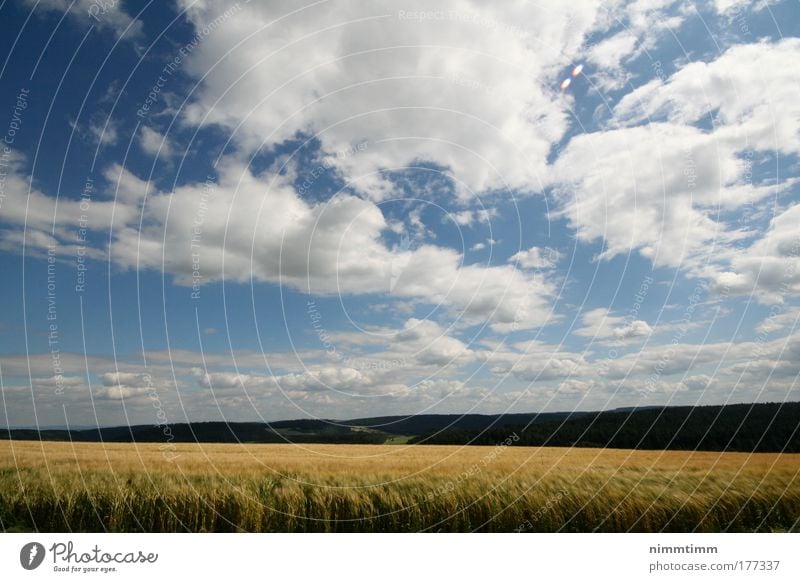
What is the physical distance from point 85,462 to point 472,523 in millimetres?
14327

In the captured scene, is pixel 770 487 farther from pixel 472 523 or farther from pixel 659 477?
pixel 472 523

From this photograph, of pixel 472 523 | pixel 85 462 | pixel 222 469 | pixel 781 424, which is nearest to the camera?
pixel 472 523

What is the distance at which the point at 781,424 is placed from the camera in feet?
179

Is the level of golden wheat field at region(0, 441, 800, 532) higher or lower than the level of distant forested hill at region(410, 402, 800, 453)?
higher
